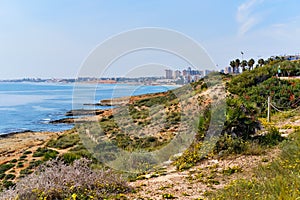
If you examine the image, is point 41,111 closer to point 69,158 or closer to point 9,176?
point 9,176

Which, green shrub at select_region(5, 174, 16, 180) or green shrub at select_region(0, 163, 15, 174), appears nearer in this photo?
green shrub at select_region(5, 174, 16, 180)

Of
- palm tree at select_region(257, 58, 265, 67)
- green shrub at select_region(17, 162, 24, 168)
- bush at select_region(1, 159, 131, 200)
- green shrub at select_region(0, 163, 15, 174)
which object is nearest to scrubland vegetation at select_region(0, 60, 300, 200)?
bush at select_region(1, 159, 131, 200)

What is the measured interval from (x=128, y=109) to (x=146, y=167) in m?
16.4

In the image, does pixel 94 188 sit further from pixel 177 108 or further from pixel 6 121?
pixel 6 121

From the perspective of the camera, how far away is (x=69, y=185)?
4.35 meters

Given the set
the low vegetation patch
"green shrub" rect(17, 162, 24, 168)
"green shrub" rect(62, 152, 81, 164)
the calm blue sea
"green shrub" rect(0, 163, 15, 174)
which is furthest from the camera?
the calm blue sea

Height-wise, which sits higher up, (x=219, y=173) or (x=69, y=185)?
(x=69, y=185)

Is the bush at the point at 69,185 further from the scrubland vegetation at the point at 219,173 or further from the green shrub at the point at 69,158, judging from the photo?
the green shrub at the point at 69,158

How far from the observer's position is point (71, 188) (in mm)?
4125

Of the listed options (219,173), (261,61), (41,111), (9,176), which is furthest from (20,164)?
(261,61)

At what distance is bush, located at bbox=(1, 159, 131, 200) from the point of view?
403cm

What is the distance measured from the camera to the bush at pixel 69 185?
4031 mm

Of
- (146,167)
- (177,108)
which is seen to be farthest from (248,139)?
(177,108)

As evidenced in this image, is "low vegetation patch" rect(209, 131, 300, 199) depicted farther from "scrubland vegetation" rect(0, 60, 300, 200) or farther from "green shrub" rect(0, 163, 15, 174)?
"green shrub" rect(0, 163, 15, 174)
